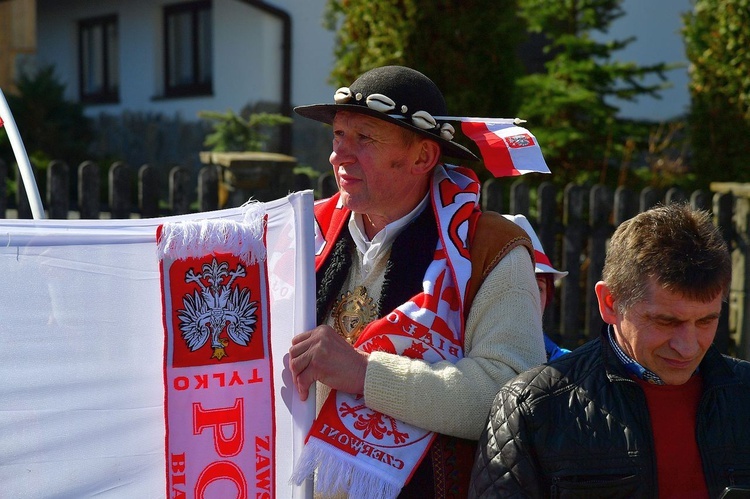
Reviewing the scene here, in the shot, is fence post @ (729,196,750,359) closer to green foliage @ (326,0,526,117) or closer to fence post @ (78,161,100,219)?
green foliage @ (326,0,526,117)

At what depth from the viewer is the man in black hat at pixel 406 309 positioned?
2.34 meters

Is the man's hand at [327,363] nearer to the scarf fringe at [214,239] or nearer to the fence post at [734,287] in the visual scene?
the scarf fringe at [214,239]

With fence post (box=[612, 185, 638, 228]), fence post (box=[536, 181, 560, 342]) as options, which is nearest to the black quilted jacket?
fence post (box=[536, 181, 560, 342])

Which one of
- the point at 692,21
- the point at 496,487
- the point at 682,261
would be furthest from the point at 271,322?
the point at 692,21

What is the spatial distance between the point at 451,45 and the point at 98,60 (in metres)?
8.57

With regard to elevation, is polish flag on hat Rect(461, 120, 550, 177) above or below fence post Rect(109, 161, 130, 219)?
above

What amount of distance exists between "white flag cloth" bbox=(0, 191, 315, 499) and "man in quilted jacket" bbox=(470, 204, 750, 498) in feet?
2.07

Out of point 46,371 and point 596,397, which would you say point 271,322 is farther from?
point 596,397

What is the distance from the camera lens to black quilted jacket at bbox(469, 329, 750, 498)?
2.00m

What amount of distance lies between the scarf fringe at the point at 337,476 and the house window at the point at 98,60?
12.2 m

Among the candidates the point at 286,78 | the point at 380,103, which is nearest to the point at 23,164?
the point at 380,103

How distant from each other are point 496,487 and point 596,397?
303 mm

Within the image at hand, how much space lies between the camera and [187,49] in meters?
12.9

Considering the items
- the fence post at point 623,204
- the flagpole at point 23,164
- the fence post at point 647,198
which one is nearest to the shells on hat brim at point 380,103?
the flagpole at point 23,164
